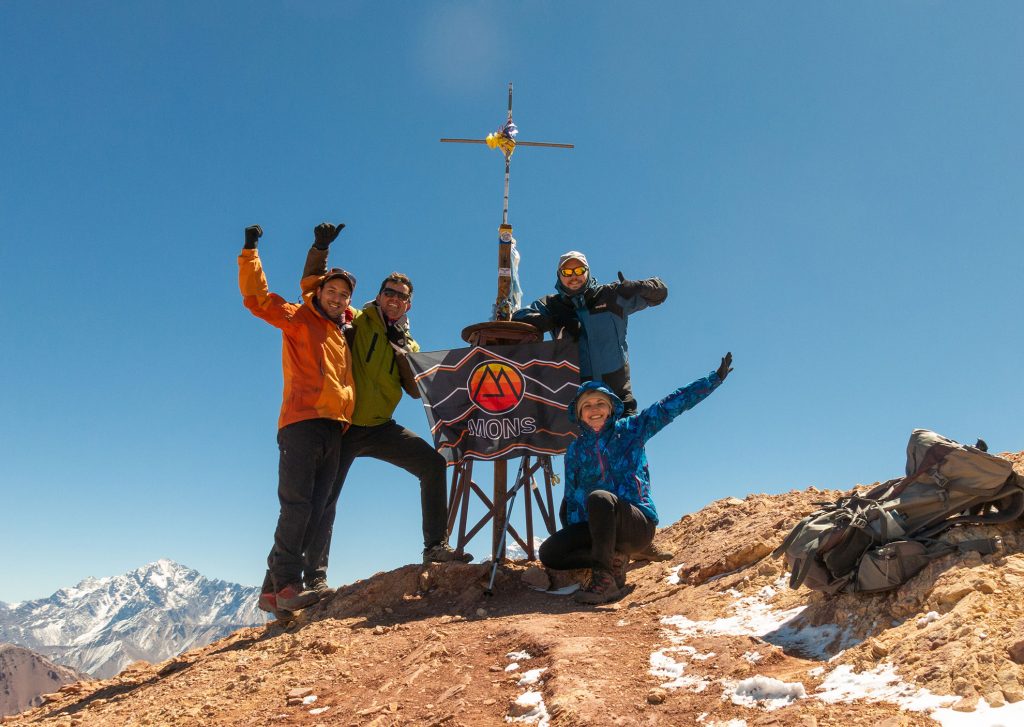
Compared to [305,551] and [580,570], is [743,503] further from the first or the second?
[305,551]

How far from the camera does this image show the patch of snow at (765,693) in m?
3.19

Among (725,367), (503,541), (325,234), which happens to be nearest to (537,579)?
(503,541)

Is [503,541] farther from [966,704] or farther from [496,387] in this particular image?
[966,704]

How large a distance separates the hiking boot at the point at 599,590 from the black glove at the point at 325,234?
13.4 feet

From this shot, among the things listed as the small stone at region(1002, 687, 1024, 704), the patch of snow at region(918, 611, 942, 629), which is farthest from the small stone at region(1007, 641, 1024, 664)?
the patch of snow at region(918, 611, 942, 629)

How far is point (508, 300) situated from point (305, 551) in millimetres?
3975

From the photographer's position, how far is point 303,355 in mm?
6414

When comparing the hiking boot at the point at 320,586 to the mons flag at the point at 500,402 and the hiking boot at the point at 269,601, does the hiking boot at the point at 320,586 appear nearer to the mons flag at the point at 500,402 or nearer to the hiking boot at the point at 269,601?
the hiking boot at the point at 269,601

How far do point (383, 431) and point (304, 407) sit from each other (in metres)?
0.94

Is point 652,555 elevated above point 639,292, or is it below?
below

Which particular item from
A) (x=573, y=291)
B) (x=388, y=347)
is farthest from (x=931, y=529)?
(x=388, y=347)

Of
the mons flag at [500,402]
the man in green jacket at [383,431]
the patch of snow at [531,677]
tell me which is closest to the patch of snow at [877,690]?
the patch of snow at [531,677]

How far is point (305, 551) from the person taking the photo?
262 inches

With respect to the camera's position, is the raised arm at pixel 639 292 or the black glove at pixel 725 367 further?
the raised arm at pixel 639 292
